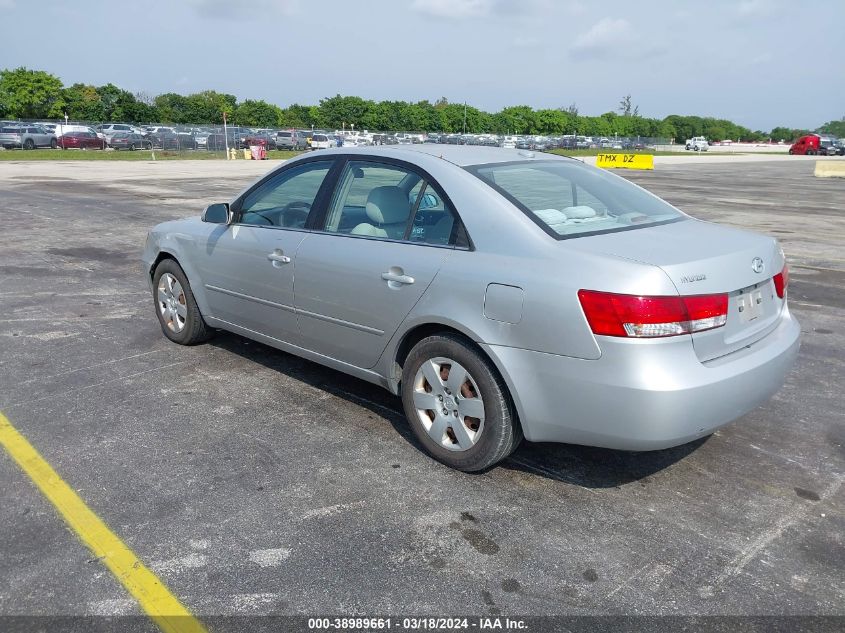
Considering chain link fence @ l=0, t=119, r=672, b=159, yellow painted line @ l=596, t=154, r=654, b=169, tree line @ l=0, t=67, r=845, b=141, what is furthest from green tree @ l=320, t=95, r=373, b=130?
yellow painted line @ l=596, t=154, r=654, b=169

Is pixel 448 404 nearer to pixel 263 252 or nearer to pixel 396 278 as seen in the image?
pixel 396 278

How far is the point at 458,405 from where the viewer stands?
3619mm

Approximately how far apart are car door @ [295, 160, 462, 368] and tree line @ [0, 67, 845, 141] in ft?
217

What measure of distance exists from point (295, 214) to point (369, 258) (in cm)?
89

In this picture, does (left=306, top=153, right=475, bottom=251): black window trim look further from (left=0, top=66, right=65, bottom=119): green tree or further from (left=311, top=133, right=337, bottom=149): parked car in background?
(left=0, top=66, right=65, bottom=119): green tree

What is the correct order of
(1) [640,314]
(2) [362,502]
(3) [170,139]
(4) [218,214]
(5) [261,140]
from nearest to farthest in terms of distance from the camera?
(1) [640,314], (2) [362,502], (4) [218,214], (3) [170,139], (5) [261,140]

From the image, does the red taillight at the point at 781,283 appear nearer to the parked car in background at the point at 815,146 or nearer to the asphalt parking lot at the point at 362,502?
the asphalt parking lot at the point at 362,502

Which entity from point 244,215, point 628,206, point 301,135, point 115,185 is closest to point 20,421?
point 244,215

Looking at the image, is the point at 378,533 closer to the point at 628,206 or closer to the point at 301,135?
the point at 628,206

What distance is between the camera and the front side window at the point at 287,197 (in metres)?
4.52

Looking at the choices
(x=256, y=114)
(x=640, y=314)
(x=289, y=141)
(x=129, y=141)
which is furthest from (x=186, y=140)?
(x=640, y=314)

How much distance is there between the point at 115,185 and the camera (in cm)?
2114

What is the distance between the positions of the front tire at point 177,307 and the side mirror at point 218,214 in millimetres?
595

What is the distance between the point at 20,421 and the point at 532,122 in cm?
10498
